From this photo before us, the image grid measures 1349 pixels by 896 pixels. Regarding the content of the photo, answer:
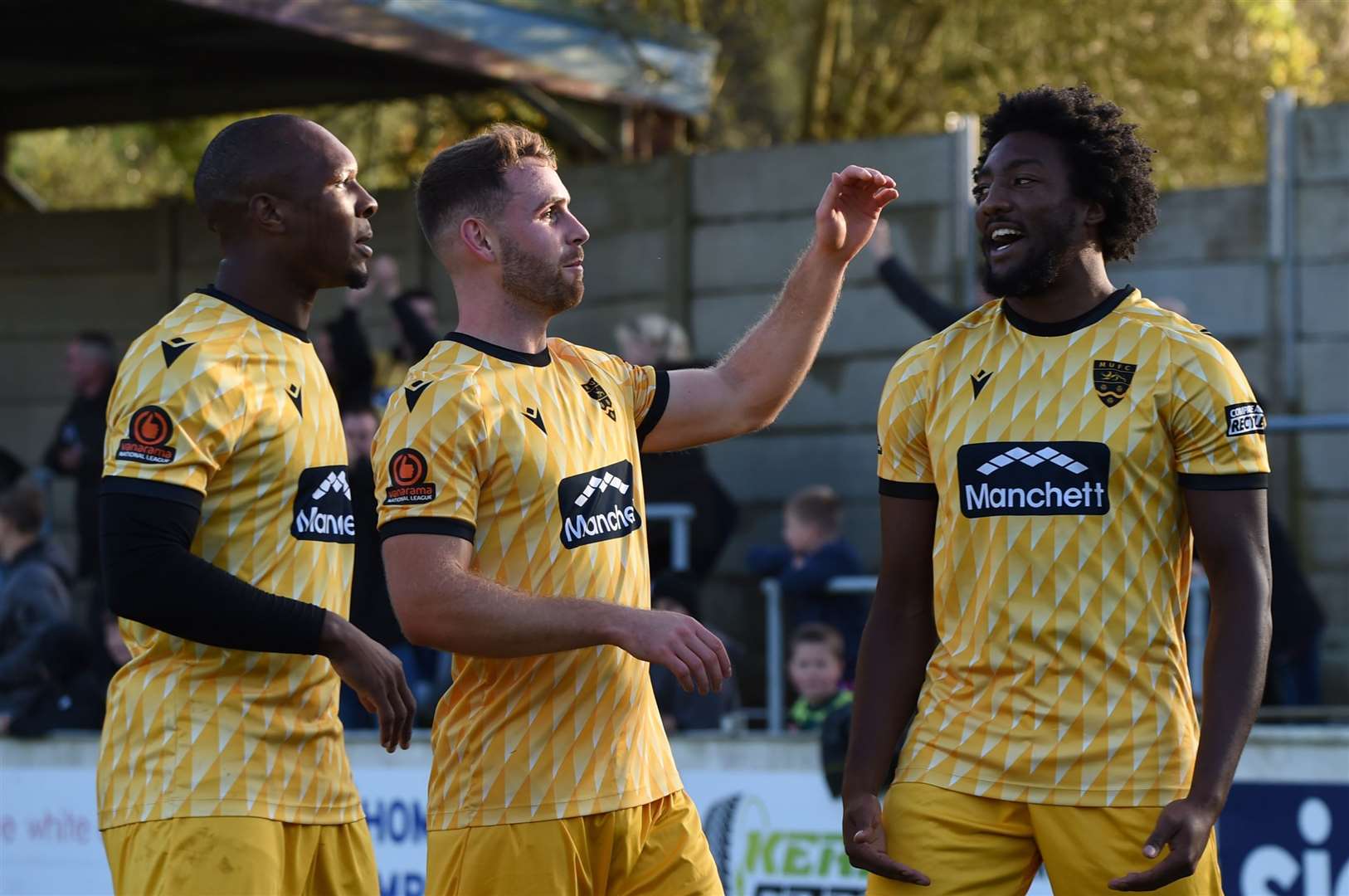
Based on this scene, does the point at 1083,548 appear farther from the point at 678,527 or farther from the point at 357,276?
the point at 678,527

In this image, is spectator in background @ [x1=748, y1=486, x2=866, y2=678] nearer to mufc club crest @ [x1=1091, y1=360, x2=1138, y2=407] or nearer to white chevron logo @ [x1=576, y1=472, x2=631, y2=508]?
white chevron logo @ [x1=576, y1=472, x2=631, y2=508]

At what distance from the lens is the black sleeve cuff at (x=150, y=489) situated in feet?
13.0

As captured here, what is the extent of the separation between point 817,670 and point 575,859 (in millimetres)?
4003

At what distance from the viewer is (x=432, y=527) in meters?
4.01

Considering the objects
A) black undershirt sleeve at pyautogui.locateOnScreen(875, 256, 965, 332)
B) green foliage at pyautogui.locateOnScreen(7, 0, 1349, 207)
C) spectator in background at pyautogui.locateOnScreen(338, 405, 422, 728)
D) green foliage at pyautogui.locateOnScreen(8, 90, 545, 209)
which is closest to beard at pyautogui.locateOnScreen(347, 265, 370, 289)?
spectator in background at pyautogui.locateOnScreen(338, 405, 422, 728)

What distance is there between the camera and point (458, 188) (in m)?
4.42

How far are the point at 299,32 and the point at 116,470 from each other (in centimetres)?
731

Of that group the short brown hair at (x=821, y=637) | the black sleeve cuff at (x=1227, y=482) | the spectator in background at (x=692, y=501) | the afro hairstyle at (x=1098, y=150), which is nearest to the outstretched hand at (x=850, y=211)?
the afro hairstyle at (x=1098, y=150)

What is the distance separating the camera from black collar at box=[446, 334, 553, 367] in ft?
14.1

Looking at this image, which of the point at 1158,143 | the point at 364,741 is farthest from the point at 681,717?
the point at 1158,143

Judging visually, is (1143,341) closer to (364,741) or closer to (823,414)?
(364,741)

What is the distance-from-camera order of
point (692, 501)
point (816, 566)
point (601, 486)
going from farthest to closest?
point (692, 501), point (816, 566), point (601, 486)

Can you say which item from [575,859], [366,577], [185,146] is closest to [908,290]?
[366,577]

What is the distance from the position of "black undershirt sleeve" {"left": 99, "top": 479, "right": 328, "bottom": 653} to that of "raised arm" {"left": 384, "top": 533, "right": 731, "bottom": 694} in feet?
0.72
